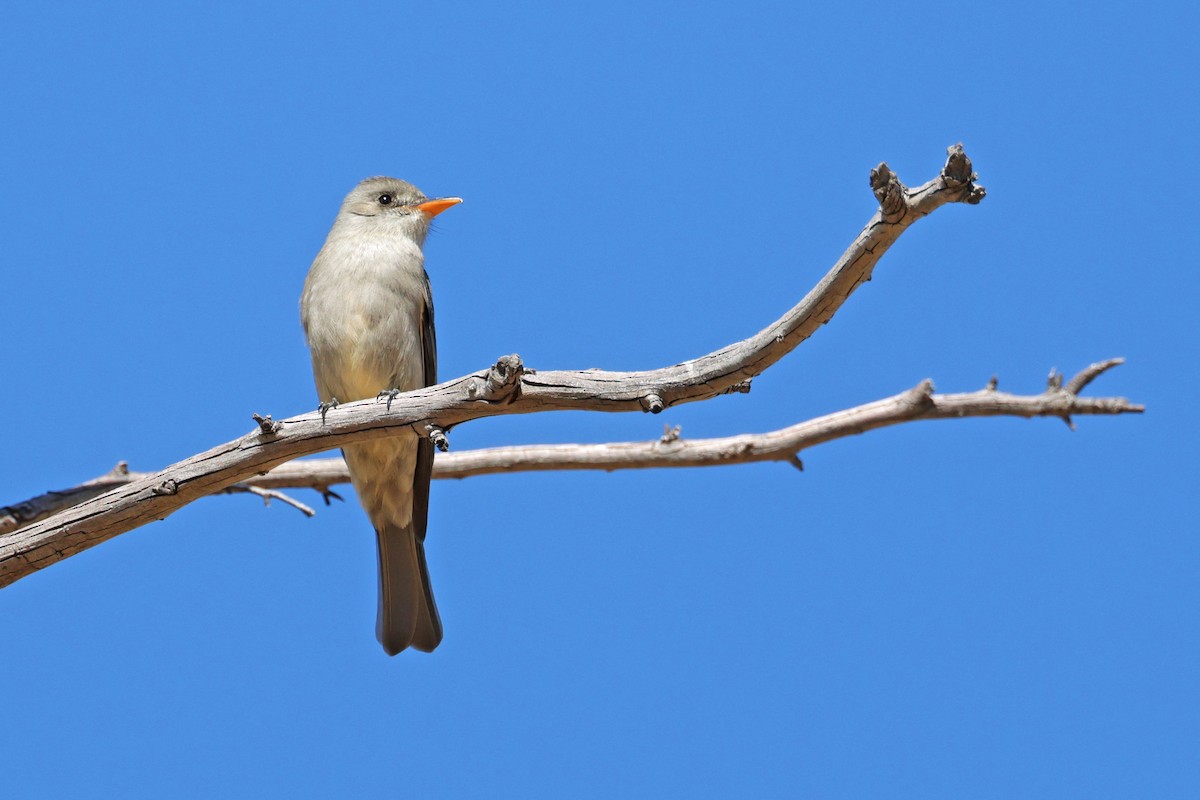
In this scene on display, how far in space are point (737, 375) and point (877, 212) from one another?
88cm

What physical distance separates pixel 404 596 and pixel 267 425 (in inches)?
88.3

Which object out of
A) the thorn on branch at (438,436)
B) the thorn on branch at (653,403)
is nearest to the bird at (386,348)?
the thorn on branch at (438,436)

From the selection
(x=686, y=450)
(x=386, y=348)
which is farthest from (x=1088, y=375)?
(x=386, y=348)

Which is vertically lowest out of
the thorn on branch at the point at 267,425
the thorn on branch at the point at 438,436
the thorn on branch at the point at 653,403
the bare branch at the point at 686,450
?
the thorn on branch at the point at 653,403

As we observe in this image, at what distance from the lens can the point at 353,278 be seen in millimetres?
6797

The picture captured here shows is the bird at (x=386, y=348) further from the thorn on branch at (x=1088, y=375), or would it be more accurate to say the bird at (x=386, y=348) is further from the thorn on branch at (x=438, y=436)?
the thorn on branch at (x=1088, y=375)

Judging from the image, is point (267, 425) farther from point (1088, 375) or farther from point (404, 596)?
point (1088, 375)

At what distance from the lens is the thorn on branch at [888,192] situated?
165 inches

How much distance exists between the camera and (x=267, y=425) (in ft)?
17.4

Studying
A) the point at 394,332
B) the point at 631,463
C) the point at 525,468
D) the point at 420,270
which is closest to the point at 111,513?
the point at 394,332

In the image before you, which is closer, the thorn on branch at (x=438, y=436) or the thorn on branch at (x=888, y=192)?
the thorn on branch at (x=888, y=192)

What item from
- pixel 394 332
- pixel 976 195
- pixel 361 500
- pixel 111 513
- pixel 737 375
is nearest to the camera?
pixel 976 195

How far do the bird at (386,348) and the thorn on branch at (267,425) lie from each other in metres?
0.97

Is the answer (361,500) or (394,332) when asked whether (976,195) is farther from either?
(361,500)
